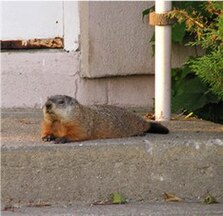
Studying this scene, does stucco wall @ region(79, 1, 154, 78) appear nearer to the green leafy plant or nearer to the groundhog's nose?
the green leafy plant

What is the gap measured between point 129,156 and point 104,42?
1.57m

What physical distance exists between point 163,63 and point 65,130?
1055 millimetres

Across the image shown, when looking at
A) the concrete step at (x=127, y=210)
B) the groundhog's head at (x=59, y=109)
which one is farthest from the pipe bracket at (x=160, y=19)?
the concrete step at (x=127, y=210)

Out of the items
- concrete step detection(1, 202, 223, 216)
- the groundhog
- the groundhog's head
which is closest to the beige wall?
the groundhog

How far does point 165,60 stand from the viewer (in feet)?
21.4

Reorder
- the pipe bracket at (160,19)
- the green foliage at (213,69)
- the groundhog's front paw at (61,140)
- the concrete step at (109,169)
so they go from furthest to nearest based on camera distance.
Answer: the pipe bracket at (160,19), the green foliage at (213,69), the groundhog's front paw at (61,140), the concrete step at (109,169)

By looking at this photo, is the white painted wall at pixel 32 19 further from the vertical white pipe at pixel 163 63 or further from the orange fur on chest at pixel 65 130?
the orange fur on chest at pixel 65 130

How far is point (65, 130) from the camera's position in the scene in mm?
5824

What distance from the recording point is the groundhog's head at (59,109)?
229 inches

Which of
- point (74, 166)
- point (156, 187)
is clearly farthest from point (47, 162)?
point (156, 187)

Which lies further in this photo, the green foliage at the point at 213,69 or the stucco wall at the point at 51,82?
the stucco wall at the point at 51,82

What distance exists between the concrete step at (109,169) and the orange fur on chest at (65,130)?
106 millimetres

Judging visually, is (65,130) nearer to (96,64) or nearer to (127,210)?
(127,210)

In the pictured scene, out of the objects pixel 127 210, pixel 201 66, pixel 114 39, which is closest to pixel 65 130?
pixel 127 210
